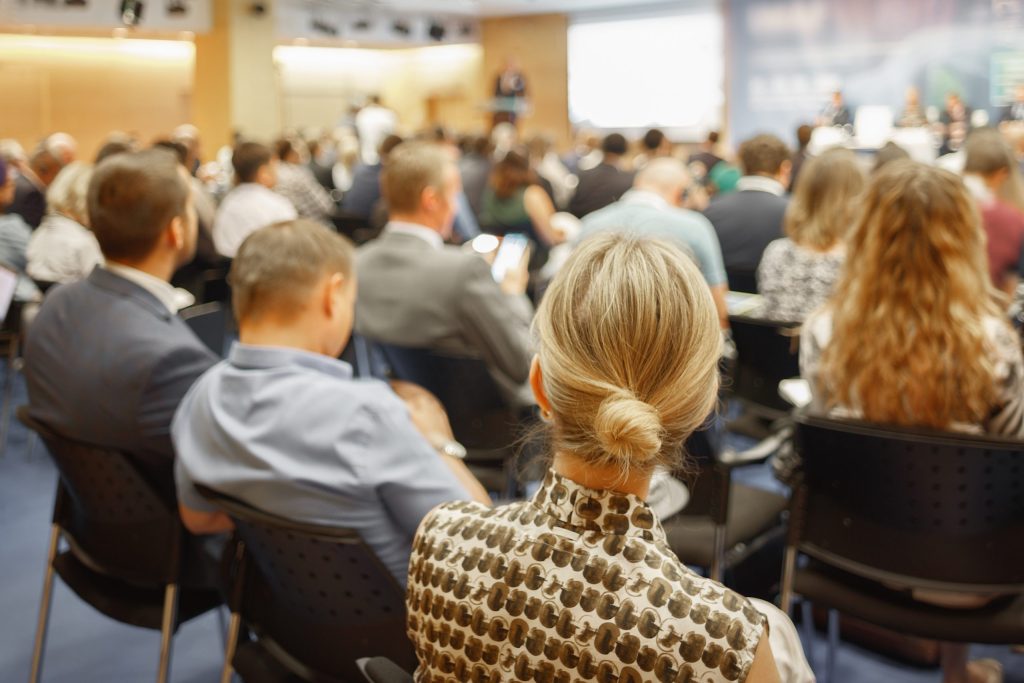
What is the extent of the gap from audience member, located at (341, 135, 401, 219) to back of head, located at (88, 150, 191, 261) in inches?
211

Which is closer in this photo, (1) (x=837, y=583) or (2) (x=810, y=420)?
(2) (x=810, y=420)

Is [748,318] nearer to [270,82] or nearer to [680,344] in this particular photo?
[680,344]

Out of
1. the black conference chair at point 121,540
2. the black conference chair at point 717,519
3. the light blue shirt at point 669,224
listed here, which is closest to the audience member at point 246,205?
the light blue shirt at point 669,224

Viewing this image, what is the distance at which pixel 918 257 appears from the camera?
84.0 inches

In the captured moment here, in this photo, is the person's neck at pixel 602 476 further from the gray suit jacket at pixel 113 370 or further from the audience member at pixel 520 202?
the audience member at pixel 520 202

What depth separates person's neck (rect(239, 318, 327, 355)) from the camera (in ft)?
6.47

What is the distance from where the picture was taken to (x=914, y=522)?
6.66ft

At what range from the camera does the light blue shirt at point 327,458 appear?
1724 millimetres

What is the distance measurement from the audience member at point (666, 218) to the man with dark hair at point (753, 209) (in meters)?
0.41

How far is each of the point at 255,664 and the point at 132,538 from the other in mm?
510

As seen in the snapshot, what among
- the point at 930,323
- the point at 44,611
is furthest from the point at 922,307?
the point at 44,611

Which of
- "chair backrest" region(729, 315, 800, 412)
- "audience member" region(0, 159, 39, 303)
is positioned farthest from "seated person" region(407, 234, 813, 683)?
"audience member" region(0, 159, 39, 303)

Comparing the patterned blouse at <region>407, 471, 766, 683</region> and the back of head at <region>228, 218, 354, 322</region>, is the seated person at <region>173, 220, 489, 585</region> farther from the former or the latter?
the patterned blouse at <region>407, 471, 766, 683</region>

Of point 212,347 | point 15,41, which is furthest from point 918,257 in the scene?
point 15,41
